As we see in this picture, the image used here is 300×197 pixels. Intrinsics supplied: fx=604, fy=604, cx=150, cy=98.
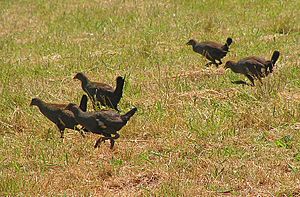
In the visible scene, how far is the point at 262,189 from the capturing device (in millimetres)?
4891

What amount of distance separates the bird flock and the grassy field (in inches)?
6.4

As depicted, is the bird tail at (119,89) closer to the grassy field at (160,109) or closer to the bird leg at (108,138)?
the grassy field at (160,109)

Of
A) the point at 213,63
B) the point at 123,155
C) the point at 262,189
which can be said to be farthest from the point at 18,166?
the point at 213,63

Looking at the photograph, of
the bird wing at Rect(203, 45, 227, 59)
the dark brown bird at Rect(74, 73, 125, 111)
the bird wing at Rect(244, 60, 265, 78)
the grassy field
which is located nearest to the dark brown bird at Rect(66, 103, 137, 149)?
the grassy field

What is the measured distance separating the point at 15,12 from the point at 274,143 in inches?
420

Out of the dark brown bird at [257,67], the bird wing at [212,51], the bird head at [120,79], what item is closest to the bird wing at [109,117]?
the bird head at [120,79]

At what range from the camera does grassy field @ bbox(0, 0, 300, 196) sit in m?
5.13

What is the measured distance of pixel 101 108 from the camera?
6.96 metres

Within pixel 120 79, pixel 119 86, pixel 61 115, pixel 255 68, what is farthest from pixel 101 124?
pixel 255 68

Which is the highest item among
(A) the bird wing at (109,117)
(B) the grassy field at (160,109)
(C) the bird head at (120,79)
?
(C) the bird head at (120,79)

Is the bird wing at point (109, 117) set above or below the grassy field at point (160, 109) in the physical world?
above

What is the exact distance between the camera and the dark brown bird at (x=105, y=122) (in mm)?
5626

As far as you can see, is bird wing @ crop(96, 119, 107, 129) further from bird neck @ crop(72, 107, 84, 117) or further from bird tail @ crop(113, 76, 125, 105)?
bird tail @ crop(113, 76, 125, 105)

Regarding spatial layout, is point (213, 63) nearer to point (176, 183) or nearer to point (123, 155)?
point (123, 155)
